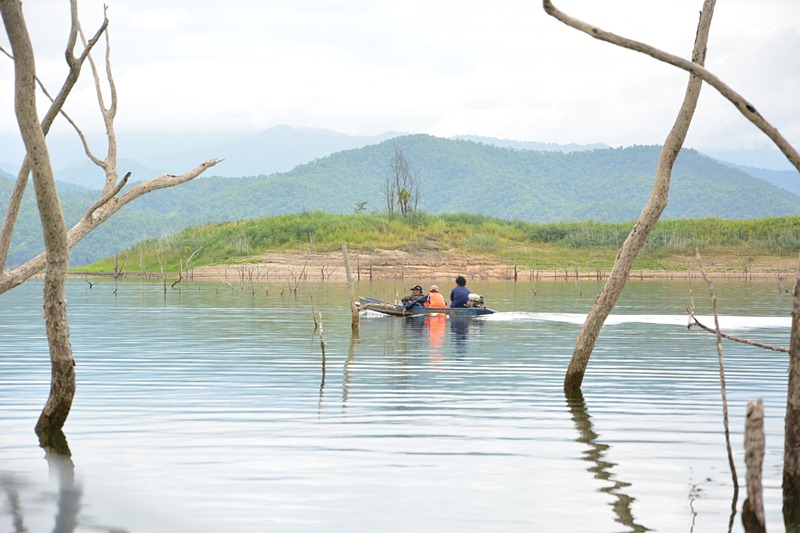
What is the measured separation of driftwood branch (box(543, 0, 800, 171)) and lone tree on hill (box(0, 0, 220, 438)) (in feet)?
14.3

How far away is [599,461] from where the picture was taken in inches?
454

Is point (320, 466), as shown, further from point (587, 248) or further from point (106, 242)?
point (106, 242)

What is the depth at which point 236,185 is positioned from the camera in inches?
7264

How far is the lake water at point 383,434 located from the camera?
9.48 metres

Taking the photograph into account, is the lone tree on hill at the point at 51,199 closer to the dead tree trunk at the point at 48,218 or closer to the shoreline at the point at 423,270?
the dead tree trunk at the point at 48,218

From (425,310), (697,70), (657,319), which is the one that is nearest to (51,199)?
(697,70)

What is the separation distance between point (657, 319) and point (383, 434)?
21931 millimetres

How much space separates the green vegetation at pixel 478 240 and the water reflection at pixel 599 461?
178 feet

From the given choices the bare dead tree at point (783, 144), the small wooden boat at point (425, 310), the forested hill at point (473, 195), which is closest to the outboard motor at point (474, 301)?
the small wooden boat at point (425, 310)

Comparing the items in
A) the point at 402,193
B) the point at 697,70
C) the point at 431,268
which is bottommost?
the point at 431,268

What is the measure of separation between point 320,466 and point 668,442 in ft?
14.5

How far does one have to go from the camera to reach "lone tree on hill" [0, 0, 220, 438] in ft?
33.3

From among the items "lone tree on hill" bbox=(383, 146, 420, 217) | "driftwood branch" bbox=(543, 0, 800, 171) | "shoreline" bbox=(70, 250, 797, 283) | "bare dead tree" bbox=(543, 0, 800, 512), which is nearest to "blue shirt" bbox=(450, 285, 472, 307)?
"bare dead tree" bbox=(543, 0, 800, 512)

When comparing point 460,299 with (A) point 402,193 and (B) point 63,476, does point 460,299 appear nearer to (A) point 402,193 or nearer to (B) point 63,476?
(B) point 63,476
